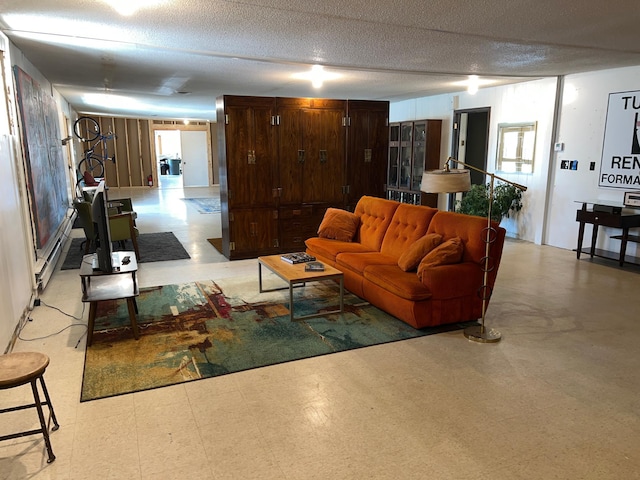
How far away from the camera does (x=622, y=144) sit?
5.83m

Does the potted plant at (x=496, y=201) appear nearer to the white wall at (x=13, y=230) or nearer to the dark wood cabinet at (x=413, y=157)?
the dark wood cabinet at (x=413, y=157)

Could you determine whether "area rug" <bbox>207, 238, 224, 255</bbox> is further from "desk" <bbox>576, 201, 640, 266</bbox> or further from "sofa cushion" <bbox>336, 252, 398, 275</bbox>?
"desk" <bbox>576, 201, 640, 266</bbox>

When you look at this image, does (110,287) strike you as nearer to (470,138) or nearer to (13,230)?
(13,230)

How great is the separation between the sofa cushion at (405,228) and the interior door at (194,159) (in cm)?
1275

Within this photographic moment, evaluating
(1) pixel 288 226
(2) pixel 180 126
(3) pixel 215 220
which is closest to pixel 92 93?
(3) pixel 215 220

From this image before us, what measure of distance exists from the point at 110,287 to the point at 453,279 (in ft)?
8.94

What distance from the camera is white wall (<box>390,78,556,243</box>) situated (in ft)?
22.5

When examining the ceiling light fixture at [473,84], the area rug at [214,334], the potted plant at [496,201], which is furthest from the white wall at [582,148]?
the area rug at [214,334]

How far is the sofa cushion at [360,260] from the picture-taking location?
13.8ft

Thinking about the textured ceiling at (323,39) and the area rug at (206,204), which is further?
the area rug at (206,204)

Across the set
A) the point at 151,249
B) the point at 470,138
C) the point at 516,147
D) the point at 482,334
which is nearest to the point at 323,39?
the point at 482,334

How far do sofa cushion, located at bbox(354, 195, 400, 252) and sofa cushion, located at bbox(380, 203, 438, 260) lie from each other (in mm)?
94

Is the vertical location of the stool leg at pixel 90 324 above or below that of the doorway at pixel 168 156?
below

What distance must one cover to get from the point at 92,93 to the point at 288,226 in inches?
226
